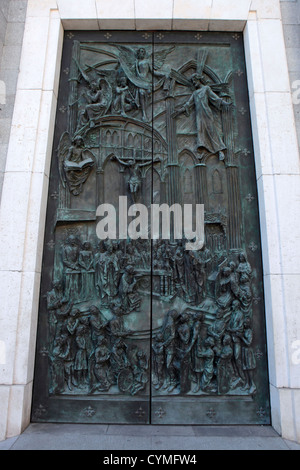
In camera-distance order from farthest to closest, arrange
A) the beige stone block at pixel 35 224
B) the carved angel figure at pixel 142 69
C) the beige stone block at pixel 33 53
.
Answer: the carved angel figure at pixel 142 69 → the beige stone block at pixel 33 53 → the beige stone block at pixel 35 224

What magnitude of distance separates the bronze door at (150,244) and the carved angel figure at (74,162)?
19mm

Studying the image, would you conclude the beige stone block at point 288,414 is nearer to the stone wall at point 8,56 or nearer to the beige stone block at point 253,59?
the beige stone block at point 253,59

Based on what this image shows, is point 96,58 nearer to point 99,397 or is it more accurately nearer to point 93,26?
point 93,26

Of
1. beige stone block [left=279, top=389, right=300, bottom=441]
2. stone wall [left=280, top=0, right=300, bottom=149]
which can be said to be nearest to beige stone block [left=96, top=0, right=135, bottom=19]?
stone wall [left=280, top=0, right=300, bottom=149]

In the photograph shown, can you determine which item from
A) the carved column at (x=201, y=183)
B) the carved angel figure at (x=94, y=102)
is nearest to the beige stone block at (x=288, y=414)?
the carved column at (x=201, y=183)

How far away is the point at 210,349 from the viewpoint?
4.95 m

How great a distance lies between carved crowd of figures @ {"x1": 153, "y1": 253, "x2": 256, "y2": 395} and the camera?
4.90m

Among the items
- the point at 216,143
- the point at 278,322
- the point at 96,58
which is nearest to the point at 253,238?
the point at 278,322

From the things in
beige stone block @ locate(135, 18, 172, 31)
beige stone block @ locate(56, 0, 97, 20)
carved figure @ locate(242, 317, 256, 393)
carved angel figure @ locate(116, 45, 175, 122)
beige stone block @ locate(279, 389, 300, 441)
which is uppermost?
beige stone block @ locate(56, 0, 97, 20)

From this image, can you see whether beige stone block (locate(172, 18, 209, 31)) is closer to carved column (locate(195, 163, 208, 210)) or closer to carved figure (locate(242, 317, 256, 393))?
carved column (locate(195, 163, 208, 210))

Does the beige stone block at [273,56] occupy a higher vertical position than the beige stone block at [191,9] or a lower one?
lower

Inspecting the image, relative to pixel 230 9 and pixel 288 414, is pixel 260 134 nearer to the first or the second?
pixel 230 9

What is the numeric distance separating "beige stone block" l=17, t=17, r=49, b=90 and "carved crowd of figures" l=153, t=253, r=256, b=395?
4.72 metres

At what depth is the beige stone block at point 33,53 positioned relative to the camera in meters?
5.62
